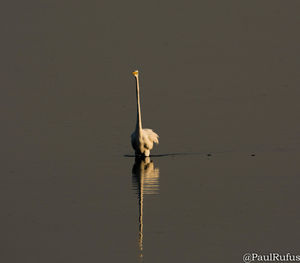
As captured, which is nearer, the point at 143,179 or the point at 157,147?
the point at 143,179

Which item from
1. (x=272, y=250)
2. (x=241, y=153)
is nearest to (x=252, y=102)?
(x=241, y=153)

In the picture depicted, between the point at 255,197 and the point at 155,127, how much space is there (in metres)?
13.3

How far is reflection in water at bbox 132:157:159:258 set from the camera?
1023 inches

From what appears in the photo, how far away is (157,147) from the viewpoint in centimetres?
3419

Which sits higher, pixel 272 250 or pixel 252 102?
pixel 252 102

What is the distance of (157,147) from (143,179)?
586cm

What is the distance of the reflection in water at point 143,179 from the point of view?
2599cm

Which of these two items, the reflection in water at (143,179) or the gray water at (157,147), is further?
the reflection in water at (143,179)

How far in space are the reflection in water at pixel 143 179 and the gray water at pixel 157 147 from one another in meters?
0.09

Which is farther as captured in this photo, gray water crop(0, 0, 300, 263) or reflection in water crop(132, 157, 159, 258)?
reflection in water crop(132, 157, 159, 258)

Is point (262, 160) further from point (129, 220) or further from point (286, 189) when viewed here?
point (129, 220)

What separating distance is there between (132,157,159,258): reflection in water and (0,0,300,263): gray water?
0.09 metres

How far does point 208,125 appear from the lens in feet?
123

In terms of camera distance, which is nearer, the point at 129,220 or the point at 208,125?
the point at 129,220
